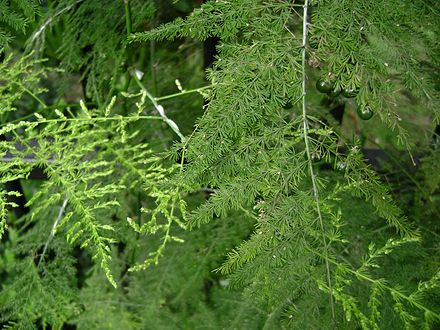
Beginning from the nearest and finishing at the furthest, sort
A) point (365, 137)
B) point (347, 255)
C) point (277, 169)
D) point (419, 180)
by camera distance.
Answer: point (277, 169), point (347, 255), point (419, 180), point (365, 137)

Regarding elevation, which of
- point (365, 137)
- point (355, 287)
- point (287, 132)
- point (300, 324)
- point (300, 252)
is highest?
point (287, 132)

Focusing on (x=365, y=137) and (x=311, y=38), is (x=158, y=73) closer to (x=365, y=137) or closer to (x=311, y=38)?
(x=365, y=137)

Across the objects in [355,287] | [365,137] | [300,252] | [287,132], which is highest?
[287,132]

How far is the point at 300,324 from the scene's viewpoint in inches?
28.8

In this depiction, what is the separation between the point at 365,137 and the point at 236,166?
94 centimetres

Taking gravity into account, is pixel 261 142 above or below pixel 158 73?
above

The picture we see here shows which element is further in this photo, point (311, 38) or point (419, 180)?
point (419, 180)

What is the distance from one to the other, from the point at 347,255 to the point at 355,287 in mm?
134

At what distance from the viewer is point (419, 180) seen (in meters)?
1.30

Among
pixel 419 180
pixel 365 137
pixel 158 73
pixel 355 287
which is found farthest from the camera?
pixel 365 137

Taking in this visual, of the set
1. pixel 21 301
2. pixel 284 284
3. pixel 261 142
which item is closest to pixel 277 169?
pixel 261 142

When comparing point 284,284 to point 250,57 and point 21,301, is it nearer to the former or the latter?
point 250,57

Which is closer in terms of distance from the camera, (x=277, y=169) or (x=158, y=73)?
(x=277, y=169)

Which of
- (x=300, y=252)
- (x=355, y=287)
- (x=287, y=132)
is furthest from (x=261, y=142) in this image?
(x=355, y=287)
